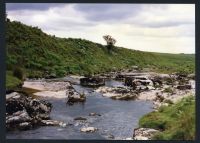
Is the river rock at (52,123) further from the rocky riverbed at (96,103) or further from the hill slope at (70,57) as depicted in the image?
the hill slope at (70,57)

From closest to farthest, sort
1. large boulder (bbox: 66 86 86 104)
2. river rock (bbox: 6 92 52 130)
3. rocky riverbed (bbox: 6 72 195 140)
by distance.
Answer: river rock (bbox: 6 92 52 130) → rocky riverbed (bbox: 6 72 195 140) → large boulder (bbox: 66 86 86 104)

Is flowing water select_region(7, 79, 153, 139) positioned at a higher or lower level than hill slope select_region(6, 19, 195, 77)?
lower

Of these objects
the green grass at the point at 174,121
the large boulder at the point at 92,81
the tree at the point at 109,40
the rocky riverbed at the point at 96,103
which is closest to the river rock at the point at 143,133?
the rocky riverbed at the point at 96,103

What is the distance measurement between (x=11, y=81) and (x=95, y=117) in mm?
2829

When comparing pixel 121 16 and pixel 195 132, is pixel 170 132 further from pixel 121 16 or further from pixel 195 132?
pixel 121 16

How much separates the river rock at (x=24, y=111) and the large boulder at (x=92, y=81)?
1.47m

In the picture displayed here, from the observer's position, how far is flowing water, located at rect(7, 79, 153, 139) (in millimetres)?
15617

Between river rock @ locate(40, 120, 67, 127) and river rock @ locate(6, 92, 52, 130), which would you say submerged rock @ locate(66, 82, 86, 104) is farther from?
river rock @ locate(40, 120, 67, 127)

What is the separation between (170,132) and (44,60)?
4.57 meters

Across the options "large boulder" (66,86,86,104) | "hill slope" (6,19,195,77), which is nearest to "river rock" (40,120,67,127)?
"large boulder" (66,86,86,104)

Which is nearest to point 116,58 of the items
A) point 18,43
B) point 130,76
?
point 130,76

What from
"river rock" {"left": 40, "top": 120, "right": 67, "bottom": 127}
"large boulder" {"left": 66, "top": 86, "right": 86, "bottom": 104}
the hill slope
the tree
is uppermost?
the tree

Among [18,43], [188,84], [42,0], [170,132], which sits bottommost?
[170,132]

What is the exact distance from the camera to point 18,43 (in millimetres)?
16125
